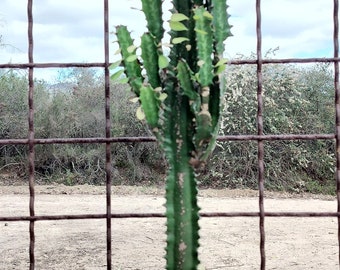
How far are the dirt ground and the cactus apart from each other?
9.26ft

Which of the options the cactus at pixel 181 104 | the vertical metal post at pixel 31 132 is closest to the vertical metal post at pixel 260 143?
the cactus at pixel 181 104

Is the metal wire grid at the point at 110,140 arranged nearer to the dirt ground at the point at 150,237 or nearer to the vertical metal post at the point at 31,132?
the vertical metal post at the point at 31,132

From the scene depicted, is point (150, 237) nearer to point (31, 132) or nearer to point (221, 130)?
point (31, 132)

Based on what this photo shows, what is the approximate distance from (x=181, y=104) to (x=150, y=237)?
4077 mm

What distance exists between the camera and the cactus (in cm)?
227

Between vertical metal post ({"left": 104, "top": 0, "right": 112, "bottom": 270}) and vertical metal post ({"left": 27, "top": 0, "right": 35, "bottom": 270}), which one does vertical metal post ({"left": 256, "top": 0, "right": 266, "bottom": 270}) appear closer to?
vertical metal post ({"left": 104, "top": 0, "right": 112, "bottom": 270})

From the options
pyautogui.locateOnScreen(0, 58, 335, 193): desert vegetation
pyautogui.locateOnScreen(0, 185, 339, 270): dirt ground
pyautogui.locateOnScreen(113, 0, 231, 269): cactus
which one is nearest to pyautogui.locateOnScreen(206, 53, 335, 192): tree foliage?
pyautogui.locateOnScreen(0, 58, 335, 193): desert vegetation

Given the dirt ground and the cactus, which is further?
the dirt ground

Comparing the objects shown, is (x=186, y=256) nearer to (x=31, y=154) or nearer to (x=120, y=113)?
(x=31, y=154)

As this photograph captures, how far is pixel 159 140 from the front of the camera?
233 cm

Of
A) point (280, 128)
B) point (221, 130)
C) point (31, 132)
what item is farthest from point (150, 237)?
point (280, 128)

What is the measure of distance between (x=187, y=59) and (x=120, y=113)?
8.00 metres

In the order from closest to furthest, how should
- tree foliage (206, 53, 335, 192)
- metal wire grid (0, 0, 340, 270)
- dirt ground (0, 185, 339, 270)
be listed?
1. metal wire grid (0, 0, 340, 270)
2. dirt ground (0, 185, 339, 270)
3. tree foliage (206, 53, 335, 192)

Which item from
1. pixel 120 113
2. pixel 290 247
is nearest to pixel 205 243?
pixel 290 247
